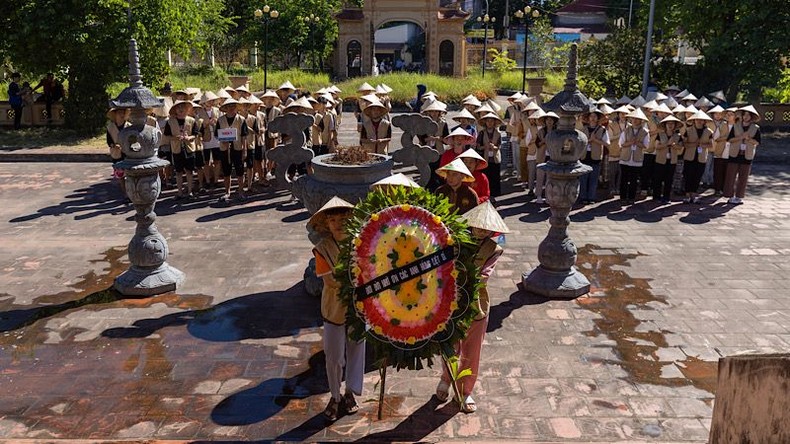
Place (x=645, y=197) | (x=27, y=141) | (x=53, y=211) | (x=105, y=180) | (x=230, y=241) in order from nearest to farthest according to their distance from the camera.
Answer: (x=230, y=241)
(x=53, y=211)
(x=645, y=197)
(x=105, y=180)
(x=27, y=141)

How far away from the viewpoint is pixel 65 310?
7477 mm

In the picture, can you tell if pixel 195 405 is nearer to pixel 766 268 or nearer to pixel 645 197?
pixel 766 268

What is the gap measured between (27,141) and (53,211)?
8053 mm

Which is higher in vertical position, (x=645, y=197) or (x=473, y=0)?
(x=473, y=0)

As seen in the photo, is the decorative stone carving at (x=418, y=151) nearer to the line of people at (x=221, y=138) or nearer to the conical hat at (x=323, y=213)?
the conical hat at (x=323, y=213)

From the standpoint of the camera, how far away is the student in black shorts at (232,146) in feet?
39.9

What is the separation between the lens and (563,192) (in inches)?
317

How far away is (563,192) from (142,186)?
484cm

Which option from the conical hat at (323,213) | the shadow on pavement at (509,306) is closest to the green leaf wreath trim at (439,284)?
the conical hat at (323,213)

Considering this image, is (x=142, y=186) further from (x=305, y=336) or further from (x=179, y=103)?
(x=179, y=103)

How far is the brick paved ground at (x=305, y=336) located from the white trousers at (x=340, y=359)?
0.81 ft

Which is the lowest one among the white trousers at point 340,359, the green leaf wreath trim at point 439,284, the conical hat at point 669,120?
the white trousers at point 340,359

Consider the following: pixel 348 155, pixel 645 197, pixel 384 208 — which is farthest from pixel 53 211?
pixel 645 197

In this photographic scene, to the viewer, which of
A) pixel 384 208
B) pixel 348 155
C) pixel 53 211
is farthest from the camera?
pixel 53 211
